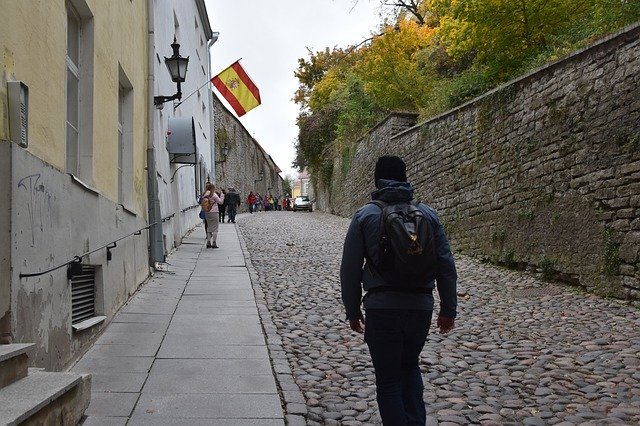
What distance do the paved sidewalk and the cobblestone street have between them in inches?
15.3

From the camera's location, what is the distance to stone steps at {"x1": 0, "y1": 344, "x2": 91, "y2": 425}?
3107 millimetres

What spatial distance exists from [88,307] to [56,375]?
8.30ft

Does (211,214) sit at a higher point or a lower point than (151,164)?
lower

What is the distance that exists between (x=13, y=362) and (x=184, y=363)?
2.00 m

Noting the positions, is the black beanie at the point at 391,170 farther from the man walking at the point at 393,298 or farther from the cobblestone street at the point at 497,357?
the cobblestone street at the point at 497,357

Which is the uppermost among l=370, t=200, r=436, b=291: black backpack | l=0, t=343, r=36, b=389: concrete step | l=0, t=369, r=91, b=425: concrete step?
l=370, t=200, r=436, b=291: black backpack

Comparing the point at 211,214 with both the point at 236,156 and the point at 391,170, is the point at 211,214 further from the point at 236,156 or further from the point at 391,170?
the point at 236,156

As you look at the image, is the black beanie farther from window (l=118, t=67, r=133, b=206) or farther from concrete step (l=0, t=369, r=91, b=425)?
window (l=118, t=67, r=133, b=206)

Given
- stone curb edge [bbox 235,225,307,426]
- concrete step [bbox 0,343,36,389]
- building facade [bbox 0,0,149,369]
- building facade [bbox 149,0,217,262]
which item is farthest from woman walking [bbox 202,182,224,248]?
concrete step [bbox 0,343,36,389]

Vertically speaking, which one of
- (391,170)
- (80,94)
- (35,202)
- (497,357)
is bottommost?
(497,357)

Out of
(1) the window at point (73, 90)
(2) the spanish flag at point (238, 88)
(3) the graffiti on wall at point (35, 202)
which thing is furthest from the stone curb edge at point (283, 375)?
(2) the spanish flag at point (238, 88)

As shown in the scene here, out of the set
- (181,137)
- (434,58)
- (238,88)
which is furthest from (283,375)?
(434,58)

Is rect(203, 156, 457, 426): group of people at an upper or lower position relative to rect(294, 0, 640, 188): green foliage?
lower

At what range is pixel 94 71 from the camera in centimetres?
658
